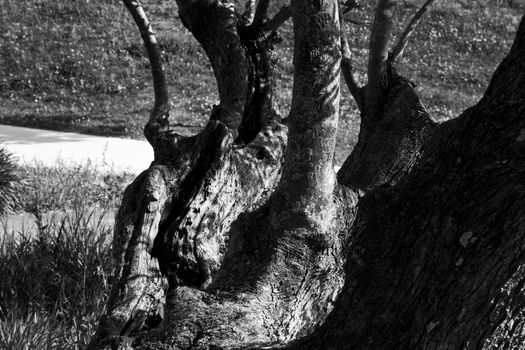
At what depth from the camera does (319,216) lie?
334 cm

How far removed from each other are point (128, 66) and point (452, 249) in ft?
44.1

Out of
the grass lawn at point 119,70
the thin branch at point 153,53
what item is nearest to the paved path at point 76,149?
the grass lawn at point 119,70

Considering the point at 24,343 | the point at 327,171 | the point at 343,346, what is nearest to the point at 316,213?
the point at 327,171

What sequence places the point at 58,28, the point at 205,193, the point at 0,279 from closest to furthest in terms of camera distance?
the point at 205,193 < the point at 0,279 < the point at 58,28

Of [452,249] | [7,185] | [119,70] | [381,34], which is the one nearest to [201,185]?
[381,34]

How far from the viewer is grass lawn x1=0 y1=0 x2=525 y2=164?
42.8 feet

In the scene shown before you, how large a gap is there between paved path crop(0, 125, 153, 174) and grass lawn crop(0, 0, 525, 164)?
1.12 m

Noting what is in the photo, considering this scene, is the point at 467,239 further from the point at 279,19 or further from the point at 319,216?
the point at 279,19

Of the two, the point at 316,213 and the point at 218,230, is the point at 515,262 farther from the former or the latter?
the point at 218,230

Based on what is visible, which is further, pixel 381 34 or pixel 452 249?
pixel 381 34

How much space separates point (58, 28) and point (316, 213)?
539 inches

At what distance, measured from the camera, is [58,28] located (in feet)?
52.7

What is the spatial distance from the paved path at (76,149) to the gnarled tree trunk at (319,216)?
427cm

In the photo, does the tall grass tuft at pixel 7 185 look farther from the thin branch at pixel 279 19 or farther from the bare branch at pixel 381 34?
the bare branch at pixel 381 34
